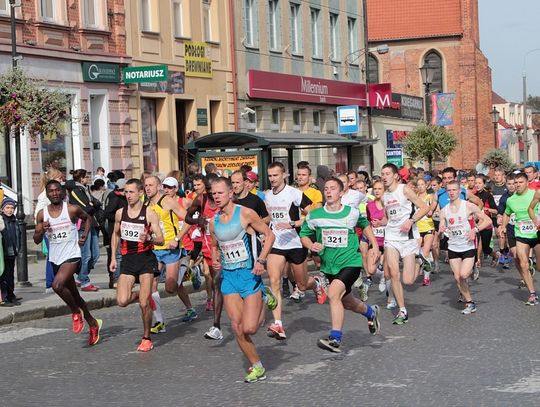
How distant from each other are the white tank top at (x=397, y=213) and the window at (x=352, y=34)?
33.1 meters

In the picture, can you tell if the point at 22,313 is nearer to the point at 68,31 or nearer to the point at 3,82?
the point at 3,82

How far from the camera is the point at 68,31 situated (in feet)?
90.3

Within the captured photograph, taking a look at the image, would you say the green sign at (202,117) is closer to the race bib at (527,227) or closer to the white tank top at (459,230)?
the race bib at (527,227)

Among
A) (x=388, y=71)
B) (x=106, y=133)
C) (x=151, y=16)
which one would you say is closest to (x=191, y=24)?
(x=151, y=16)

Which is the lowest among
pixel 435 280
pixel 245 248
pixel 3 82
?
pixel 435 280

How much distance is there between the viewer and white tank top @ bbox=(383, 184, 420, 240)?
14.0m

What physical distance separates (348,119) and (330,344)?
27.4m

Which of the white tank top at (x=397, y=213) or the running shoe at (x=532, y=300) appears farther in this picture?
the running shoe at (x=532, y=300)

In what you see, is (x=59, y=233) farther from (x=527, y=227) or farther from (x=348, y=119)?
(x=348, y=119)

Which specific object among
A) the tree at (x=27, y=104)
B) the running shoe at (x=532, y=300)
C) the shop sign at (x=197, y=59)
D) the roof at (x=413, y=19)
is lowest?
the running shoe at (x=532, y=300)

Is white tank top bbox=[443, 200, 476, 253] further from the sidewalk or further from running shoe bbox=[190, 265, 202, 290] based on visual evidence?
the sidewalk

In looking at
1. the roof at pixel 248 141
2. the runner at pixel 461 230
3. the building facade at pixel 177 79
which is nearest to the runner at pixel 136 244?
the runner at pixel 461 230

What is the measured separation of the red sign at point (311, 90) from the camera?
37.0 m

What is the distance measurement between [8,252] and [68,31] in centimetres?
1293
